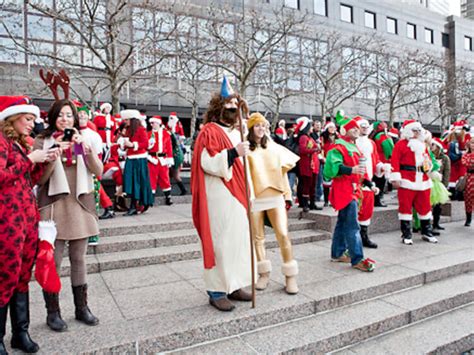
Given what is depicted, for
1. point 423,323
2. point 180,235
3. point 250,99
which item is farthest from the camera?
point 250,99

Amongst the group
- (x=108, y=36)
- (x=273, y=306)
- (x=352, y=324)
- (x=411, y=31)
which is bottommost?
(x=352, y=324)

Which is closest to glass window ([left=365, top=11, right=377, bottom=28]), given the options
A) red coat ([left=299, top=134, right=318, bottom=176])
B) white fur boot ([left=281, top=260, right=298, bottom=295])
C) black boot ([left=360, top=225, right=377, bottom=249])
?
red coat ([left=299, top=134, right=318, bottom=176])

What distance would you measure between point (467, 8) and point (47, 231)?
77.1 metres

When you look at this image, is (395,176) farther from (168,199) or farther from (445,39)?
(445,39)

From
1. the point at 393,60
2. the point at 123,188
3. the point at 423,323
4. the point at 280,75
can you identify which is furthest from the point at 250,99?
the point at 423,323

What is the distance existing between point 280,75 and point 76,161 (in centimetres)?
2180

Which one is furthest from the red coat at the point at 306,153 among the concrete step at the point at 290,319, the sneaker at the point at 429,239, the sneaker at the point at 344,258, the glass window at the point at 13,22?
the glass window at the point at 13,22

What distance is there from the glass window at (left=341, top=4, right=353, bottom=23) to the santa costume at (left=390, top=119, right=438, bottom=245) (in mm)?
28718

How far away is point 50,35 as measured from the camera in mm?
18359

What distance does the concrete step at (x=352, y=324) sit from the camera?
329 centimetres

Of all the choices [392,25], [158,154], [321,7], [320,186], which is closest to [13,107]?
[158,154]

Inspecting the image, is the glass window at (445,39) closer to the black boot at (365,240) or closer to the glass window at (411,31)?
the glass window at (411,31)

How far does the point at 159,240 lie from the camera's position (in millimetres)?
5797

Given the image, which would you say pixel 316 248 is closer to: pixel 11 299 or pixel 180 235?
pixel 180 235
